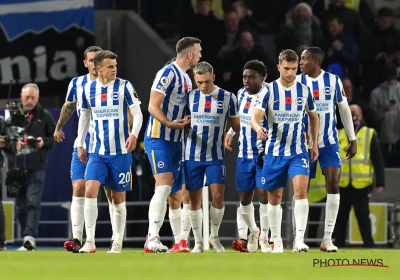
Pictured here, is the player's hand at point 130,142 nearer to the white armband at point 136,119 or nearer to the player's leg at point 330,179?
the white armband at point 136,119

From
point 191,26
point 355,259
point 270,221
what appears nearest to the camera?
point 355,259

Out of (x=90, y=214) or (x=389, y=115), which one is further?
(x=389, y=115)

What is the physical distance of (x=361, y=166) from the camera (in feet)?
62.3

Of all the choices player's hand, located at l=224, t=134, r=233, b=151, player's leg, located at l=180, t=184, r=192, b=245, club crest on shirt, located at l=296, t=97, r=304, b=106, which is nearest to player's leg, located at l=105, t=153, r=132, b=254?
player's leg, located at l=180, t=184, r=192, b=245

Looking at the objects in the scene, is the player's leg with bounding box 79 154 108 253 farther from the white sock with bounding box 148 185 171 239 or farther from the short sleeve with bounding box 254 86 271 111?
the short sleeve with bounding box 254 86 271 111

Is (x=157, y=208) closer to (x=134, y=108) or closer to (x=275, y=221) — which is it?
(x=134, y=108)

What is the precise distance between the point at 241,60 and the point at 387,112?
8.14ft

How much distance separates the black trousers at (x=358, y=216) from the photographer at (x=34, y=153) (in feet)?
13.5

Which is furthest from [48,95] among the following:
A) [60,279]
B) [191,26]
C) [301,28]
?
[60,279]

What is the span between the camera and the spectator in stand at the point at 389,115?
21.7 meters

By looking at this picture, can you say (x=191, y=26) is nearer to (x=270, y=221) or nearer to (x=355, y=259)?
(x=270, y=221)

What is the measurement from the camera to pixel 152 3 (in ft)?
74.3

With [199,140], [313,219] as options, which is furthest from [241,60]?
[199,140]

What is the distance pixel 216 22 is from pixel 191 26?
458mm
